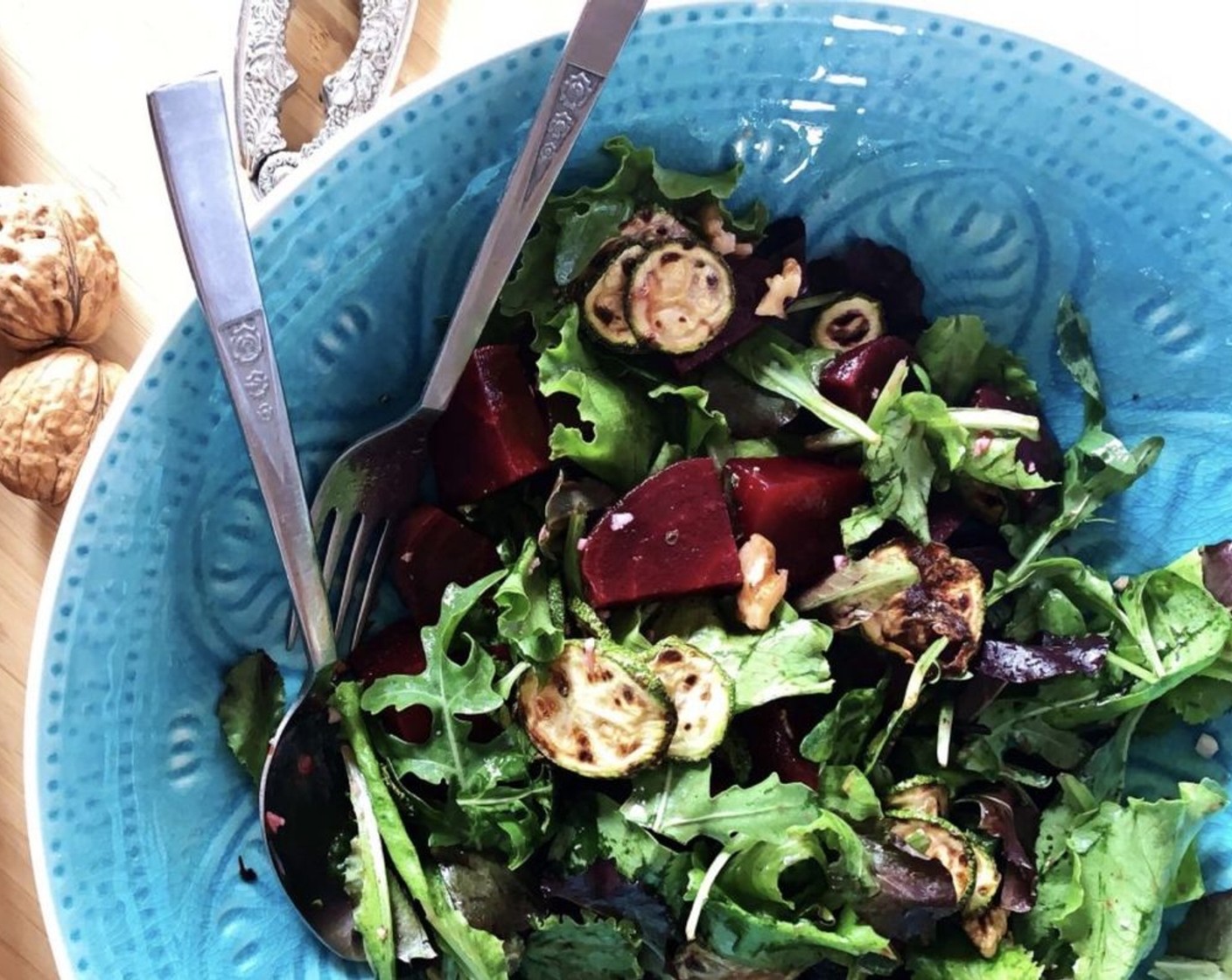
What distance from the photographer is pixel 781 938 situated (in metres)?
1.09

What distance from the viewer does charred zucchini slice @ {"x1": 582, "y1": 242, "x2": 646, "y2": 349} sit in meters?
1.09

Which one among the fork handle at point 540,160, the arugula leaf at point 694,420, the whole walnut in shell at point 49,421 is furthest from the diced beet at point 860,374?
the whole walnut in shell at point 49,421

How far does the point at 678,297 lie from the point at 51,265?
2.13ft

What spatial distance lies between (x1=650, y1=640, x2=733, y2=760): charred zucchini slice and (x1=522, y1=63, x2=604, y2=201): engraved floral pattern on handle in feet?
1.42

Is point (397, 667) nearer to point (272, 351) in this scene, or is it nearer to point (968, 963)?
point (272, 351)

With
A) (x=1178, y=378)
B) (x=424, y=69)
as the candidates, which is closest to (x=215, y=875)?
(x=424, y=69)

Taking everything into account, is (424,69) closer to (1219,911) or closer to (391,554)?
(391,554)

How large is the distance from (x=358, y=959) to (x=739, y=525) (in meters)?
0.54

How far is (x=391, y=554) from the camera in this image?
117 centimetres

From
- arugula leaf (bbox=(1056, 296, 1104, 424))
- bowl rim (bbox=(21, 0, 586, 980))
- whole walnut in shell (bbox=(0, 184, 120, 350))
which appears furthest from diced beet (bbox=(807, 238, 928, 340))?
whole walnut in shell (bbox=(0, 184, 120, 350))

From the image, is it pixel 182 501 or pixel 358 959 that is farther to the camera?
pixel 358 959

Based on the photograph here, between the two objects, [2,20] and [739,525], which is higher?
[2,20]

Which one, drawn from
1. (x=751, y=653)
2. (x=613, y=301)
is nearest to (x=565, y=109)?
(x=613, y=301)

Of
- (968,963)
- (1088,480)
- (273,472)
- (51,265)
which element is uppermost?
(51,265)
